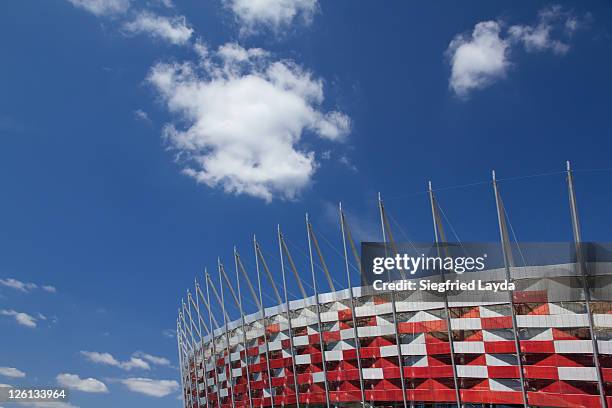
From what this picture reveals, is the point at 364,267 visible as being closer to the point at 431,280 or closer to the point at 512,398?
the point at 431,280

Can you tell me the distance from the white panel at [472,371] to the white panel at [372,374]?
898 centimetres

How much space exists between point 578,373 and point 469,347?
9.45m

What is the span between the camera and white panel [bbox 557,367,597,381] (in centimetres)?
4819

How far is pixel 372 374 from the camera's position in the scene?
61.2 meters

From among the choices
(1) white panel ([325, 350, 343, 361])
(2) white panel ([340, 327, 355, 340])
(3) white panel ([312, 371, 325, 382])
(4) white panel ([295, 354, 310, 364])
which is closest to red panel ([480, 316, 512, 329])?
(2) white panel ([340, 327, 355, 340])

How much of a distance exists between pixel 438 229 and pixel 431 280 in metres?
5.00

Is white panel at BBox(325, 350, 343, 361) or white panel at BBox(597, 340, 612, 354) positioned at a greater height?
white panel at BBox(325, 350, 343, 361)

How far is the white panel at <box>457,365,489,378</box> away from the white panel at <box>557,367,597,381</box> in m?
6.49

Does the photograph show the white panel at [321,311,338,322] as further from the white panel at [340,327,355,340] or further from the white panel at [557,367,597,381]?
the white panel at [557,367,597,381]

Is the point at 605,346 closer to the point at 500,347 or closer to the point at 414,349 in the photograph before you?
the point at 500,347

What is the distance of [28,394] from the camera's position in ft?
221

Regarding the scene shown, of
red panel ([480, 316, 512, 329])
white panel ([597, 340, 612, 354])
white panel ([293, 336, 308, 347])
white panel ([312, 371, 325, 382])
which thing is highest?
white panel ([293, 336, 308, 347])

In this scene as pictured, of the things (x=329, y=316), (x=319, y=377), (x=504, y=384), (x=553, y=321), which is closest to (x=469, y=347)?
(x=504, y=384)

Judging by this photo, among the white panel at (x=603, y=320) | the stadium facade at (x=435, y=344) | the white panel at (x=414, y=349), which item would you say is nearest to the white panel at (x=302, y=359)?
the stadium facade at (x=435, y=344)
